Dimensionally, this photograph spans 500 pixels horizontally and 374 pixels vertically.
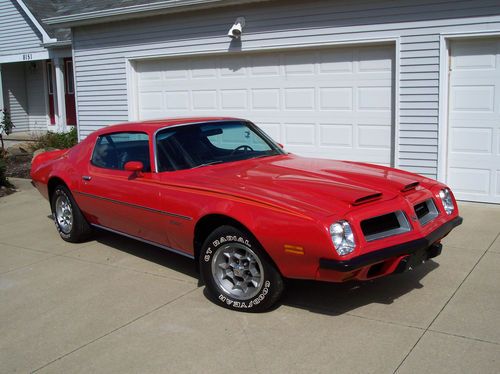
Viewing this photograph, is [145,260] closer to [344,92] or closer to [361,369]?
[361,369]

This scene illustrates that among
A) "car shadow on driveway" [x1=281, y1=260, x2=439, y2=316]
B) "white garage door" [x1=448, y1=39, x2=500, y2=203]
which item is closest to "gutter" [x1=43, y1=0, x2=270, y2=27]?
"white garage door" [x1=448, y1=39, x2=500, y2=203]

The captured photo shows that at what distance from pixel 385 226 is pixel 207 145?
207cm

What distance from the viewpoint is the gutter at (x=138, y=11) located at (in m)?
9.82

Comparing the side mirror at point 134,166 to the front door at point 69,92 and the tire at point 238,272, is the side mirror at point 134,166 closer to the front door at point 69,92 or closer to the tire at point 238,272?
the tire at point 238,272

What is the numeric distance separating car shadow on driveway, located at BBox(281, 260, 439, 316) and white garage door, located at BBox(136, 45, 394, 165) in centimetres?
392

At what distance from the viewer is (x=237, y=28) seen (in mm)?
9578

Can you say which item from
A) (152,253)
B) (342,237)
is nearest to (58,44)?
(152,253)

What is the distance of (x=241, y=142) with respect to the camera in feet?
19.4

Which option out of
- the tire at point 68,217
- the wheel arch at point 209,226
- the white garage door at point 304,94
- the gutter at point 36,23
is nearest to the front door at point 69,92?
the gutter at point 36,23

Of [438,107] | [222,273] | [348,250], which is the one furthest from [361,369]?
[438,107]

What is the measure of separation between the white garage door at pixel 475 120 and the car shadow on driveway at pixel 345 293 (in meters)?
3.26

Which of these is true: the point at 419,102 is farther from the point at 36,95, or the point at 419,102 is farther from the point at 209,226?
the point at 36,95

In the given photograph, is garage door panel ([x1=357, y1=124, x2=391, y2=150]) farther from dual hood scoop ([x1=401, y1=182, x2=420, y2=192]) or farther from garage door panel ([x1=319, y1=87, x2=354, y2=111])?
dual hood scoop ([x1=401, y1=182, x2=420, y2=192])

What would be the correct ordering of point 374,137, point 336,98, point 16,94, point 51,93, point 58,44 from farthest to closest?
1. point 16,94
2. point 51,93
3. point 58,44
4. point 336,98
5. point 374,137
